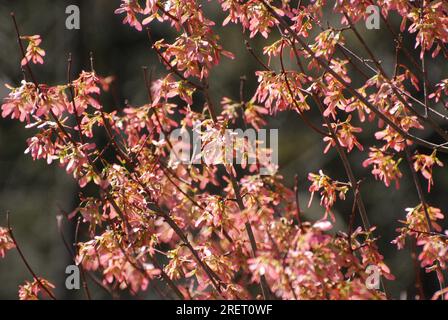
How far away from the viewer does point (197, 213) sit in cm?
300

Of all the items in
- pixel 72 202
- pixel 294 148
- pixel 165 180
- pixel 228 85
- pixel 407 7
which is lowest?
pixel 165 180

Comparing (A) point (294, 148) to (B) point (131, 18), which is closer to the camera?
(B) point (131, 18)

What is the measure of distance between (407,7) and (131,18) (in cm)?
111

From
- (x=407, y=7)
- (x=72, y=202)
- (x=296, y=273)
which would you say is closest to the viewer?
(x=296, y=273)

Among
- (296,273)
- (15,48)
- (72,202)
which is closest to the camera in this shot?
(296,273)

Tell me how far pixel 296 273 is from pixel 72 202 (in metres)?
5.75

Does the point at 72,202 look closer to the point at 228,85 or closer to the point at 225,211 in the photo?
the point at 228,85

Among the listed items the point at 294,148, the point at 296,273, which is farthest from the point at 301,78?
the point at 294,148

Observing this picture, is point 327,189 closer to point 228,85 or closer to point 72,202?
point 72,202

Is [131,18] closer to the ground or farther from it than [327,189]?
farther from it

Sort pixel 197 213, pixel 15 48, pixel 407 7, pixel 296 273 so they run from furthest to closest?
pixel 15 48 < pixel 197 213 < pixel 407 7 < pixel 296 273

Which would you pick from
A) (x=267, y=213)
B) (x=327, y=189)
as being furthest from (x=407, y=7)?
(x=267, y=213)
